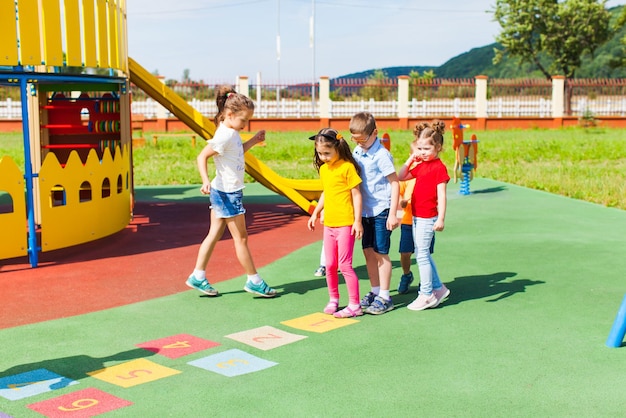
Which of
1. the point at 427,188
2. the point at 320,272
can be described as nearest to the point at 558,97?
the point at 320,272

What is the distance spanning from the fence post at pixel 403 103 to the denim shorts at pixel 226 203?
3262 cm

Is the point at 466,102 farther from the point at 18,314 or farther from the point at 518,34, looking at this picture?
the point at 18,314

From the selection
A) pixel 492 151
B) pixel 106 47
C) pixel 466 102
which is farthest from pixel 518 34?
pixel 106 47

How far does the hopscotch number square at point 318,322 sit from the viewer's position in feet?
18.7

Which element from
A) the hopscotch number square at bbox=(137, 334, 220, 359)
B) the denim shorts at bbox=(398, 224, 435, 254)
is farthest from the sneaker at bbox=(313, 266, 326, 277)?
the hopscotch number square at bbox=(137, 334, 220, 359)

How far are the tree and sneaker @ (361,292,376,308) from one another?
48.0 metres

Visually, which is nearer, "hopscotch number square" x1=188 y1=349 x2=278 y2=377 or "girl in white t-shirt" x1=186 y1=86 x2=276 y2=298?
"hopscotch number square" x1=188 y1=349 x2=278 y2=377

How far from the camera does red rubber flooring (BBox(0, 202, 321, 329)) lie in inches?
259

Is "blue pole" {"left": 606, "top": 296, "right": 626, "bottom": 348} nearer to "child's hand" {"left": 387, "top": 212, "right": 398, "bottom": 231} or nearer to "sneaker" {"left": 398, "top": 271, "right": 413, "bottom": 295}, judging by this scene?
"child's hand" {"left": 387, "top": 212, "right": 398, "bottom": 231}

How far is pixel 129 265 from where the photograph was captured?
8125 mm

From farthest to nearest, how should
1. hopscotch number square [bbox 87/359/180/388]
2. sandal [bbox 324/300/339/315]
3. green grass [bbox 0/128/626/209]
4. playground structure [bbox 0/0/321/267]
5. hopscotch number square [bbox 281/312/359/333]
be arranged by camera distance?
green grass [bbox 0/128/626/209] → playground structure [bbox 0/0/321/267] → sandal [bbox 324/300/339/315] → hopscotch number square [bbox 281/312/359/333] → hopscotch number square [bbox 87/359/180/388]

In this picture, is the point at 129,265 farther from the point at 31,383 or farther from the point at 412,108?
the point at 412,108

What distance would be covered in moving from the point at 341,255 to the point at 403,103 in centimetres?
3369

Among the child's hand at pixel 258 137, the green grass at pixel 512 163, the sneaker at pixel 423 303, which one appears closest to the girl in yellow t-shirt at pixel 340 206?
the sneaker at pixel 423 303
